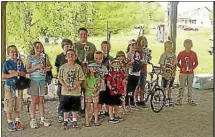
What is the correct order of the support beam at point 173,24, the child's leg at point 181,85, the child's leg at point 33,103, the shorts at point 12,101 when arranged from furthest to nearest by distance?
the child's leg at point 181,85, the support beam at point 173,24, the child's leg at point 33,103, the shorts at point 12,101

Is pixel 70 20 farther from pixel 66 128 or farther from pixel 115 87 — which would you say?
pixel 66 128

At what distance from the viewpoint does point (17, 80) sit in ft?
9.08

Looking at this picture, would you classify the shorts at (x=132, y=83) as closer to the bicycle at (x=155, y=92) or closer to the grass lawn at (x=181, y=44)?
the bicycle at (x=155, y=92)

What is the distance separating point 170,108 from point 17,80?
1485 mm

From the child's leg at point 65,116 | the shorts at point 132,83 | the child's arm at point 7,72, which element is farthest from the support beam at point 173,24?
the child's arm at point 7,72

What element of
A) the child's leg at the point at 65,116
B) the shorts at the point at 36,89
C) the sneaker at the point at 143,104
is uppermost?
the shorts at the point at 36,89

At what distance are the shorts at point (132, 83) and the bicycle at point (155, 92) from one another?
111mm

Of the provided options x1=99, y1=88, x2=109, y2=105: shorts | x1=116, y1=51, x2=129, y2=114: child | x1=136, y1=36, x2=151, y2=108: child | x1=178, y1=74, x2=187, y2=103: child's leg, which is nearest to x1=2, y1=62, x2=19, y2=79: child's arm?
x1=99, y1=88, x2=109, y2=105: shorts

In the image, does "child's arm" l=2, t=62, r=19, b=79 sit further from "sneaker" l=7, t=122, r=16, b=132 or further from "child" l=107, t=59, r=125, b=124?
"child" l=107, t=59, r=125, b=124

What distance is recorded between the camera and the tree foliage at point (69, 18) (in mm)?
3229

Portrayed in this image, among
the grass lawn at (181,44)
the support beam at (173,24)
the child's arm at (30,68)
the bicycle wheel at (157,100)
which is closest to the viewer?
the child's arm at (30,68)

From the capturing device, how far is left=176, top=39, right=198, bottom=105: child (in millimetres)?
3520

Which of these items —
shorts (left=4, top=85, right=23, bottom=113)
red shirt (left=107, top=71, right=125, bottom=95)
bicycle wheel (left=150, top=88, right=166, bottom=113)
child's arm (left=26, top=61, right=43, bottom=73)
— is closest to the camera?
shorts (left=4, top=85, right=23, bottom=113)

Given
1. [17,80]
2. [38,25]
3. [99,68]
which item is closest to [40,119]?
[17,80]
